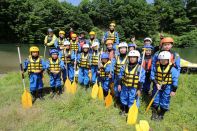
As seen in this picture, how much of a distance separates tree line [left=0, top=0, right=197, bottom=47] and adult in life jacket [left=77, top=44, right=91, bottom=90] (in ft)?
114

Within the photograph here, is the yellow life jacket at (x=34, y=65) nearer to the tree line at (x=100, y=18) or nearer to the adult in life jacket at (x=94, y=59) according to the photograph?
the adult in life jacket at (x=94, y=59)

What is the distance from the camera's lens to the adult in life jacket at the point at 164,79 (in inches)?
231

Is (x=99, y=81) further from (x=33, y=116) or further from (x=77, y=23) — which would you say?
(x=77, y=23)

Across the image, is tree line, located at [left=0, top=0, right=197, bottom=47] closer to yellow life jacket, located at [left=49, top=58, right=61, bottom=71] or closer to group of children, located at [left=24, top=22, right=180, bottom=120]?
group of children, located at [left=24, top=22, right=180, bottom=120]

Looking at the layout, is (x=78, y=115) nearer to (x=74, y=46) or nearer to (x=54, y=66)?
(x=54, y=66)

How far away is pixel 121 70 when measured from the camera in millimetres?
6316

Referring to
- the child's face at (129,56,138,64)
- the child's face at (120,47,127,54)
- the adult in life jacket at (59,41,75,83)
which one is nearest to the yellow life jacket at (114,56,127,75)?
the child's face at (120,47,127,54)

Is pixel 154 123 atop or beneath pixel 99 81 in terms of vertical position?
beneath

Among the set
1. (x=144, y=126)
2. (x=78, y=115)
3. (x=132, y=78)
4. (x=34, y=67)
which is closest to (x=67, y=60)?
(x=34, y=67)

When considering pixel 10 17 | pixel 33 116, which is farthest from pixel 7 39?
pixel 33 116

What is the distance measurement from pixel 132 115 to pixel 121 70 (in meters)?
1.02

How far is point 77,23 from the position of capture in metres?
44.0

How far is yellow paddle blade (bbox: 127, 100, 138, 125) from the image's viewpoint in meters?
5.92

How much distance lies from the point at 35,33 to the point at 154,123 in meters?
38.5
